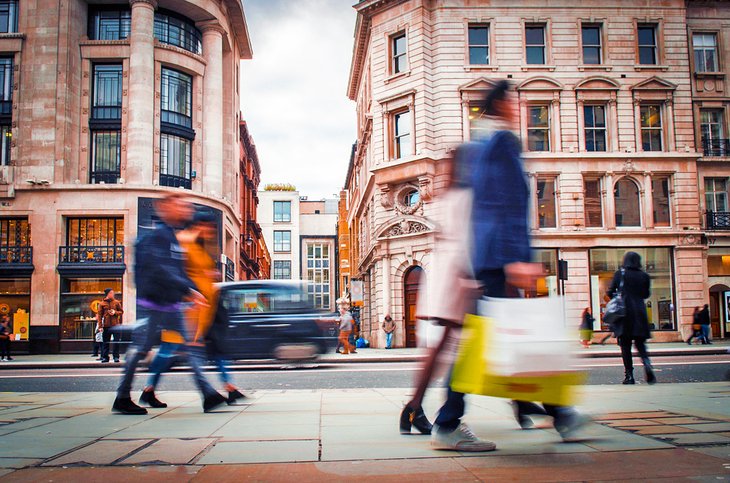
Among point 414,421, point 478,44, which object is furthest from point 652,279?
point 414,421

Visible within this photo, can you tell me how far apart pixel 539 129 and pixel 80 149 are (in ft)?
69.8

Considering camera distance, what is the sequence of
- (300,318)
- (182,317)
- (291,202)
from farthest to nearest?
(291,202)
(300,318)
(182,317)

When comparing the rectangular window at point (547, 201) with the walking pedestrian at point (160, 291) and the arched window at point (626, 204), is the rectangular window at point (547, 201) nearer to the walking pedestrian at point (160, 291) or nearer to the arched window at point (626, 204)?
the arched window at point (626, 204)

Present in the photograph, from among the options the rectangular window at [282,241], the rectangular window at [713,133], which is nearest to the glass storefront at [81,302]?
the rectangular window at [713,133]

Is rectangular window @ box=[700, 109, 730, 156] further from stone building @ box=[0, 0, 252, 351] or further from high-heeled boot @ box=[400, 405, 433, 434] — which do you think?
high-heeled boot @ box=[400, 405, 433, 434]

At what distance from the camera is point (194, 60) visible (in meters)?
32.6

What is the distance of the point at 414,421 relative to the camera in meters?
4.28

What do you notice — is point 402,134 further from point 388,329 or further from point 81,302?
point 81,302

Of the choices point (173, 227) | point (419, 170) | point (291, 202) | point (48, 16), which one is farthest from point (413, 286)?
point (291, 202)

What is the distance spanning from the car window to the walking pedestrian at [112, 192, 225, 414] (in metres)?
9.66

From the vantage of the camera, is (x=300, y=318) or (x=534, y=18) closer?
(x=300, y=318)

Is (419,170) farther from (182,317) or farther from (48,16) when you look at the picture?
(182,317)

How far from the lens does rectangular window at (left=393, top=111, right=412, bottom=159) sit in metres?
30.8

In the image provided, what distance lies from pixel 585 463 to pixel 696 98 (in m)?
33.3
